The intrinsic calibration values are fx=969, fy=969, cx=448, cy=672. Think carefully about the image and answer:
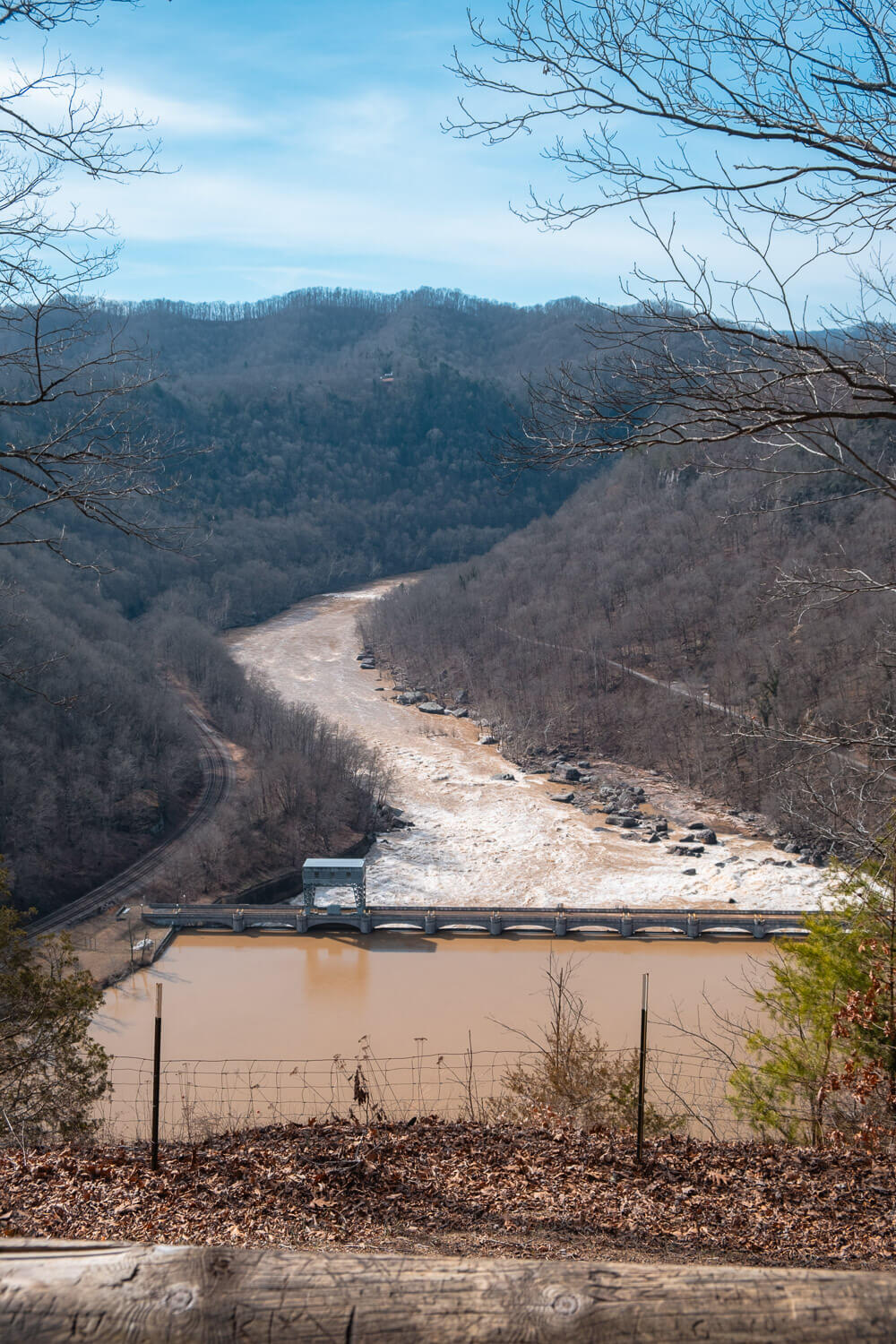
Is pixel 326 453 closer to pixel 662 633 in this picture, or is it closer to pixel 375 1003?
pixel 662 633

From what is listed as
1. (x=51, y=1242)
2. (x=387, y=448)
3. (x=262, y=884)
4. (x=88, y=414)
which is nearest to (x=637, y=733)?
(x=262, y=884)

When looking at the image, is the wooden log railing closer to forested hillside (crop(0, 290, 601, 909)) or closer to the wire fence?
forested hillside (crop(0, 290, 601, 909))

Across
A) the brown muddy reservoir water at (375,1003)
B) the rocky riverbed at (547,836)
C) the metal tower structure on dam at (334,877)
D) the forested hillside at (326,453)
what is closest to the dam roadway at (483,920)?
the metal tower structure on dam at (334,877)

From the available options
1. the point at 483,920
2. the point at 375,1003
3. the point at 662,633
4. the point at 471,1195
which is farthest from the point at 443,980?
the point at 662,633

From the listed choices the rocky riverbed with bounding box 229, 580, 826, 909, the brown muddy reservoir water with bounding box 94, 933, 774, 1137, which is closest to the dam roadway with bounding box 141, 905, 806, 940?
the brown muddy reservoir water with bounding box 94, 933, 774, 1137

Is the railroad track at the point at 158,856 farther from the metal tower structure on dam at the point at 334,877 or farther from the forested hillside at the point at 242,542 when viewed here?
the metal tower structure on dam at the point at 334,877

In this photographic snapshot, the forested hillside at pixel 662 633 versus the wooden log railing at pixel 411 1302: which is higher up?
the wooden log railing at pixel 411 1302
